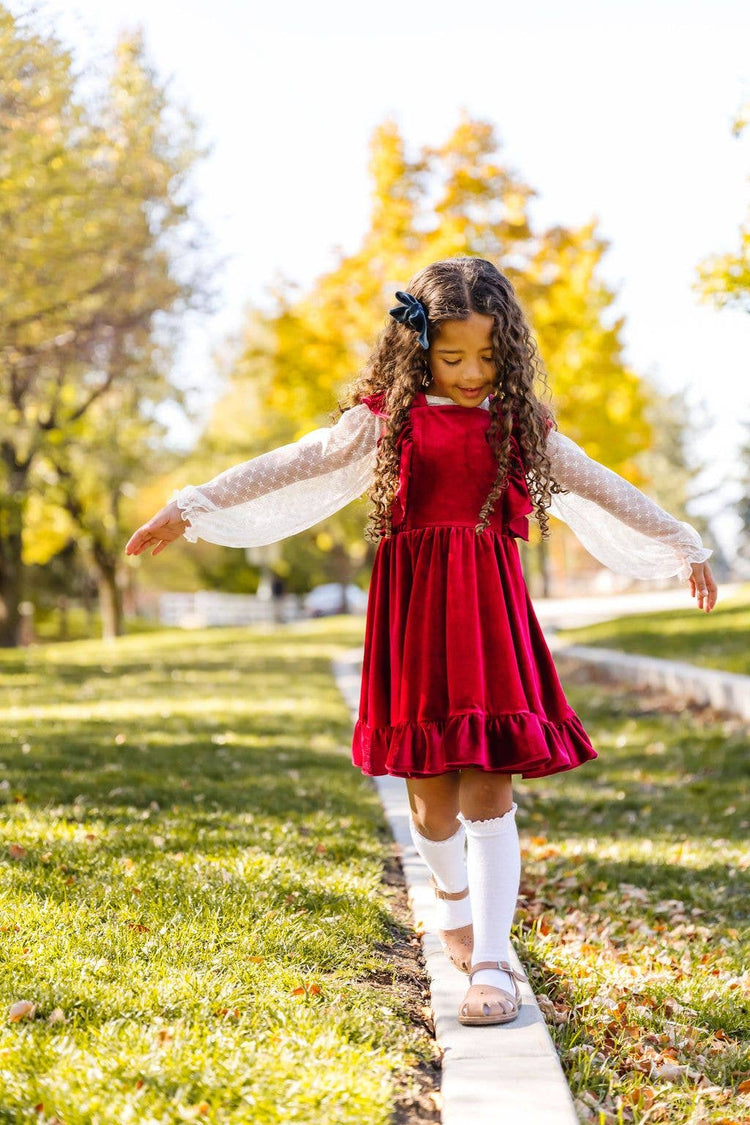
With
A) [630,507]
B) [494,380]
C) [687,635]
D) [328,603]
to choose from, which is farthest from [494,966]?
[328,603]

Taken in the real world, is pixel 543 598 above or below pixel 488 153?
below

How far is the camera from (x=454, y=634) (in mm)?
3258

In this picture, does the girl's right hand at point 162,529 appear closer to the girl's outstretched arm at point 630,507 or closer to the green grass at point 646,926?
the girl's outstretched arm at point 630,507

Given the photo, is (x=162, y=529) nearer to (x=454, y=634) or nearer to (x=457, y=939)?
(x=454, y=634)

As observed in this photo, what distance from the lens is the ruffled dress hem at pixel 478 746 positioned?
3.17 metres

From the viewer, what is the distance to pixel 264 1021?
2869 millimetres

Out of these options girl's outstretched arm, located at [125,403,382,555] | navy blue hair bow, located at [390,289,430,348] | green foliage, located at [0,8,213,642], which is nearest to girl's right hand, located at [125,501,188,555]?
girl's outstretched arm, located at [125,403,382,555]

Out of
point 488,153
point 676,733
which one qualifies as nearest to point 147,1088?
point 676,733

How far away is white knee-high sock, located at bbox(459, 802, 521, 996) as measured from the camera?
3293 mm

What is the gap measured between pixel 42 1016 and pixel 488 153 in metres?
16.3

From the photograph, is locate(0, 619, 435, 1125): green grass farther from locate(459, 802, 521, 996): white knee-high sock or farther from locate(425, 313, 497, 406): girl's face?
locate(425, 313, 497, 406): girl's face

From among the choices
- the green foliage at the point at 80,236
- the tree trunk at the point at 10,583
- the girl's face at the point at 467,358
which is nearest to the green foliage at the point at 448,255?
the green foliage at the point at 80,236

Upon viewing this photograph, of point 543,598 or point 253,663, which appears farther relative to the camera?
point 543,598

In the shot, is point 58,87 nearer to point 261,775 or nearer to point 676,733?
point 261,775
